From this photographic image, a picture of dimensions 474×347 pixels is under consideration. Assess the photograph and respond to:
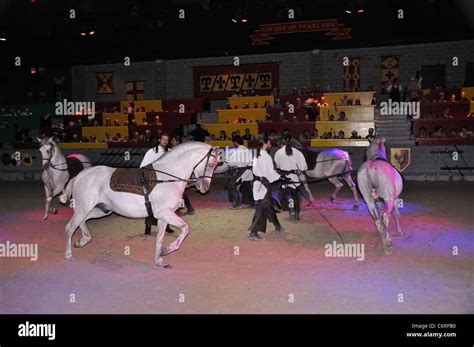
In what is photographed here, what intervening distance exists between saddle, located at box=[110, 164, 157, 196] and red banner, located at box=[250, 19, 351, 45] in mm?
20350

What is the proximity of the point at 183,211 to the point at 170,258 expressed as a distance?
4856 mm

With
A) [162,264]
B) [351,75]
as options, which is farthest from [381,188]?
[351,75]

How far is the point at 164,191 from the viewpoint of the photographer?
7805mm

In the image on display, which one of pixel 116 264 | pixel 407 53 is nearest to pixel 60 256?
pixel 116 264

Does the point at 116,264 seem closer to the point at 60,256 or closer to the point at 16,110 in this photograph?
the point at 60,256

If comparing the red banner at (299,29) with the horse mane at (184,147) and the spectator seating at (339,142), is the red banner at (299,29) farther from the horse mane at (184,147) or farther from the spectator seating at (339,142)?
the horse mane at (184,147)

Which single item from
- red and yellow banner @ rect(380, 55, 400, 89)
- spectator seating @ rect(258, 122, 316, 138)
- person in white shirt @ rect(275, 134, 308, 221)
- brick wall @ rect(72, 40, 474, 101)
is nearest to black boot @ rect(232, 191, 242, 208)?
person in white shirt @ rect(275, 134, 308, 221)

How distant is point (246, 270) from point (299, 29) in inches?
833

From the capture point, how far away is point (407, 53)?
26625 millimetres

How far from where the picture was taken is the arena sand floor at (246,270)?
20.0 ft

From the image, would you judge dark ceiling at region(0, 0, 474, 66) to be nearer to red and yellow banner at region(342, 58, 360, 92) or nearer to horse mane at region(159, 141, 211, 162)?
red and yellow banner at region(342, 58, 360, 92)

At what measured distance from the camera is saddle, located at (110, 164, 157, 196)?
7836 millimetres

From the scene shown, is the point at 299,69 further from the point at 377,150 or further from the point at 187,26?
the point at 377,150

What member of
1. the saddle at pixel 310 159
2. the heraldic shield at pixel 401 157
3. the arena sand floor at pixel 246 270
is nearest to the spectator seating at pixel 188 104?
the heraldic shield at pixel 401 157
